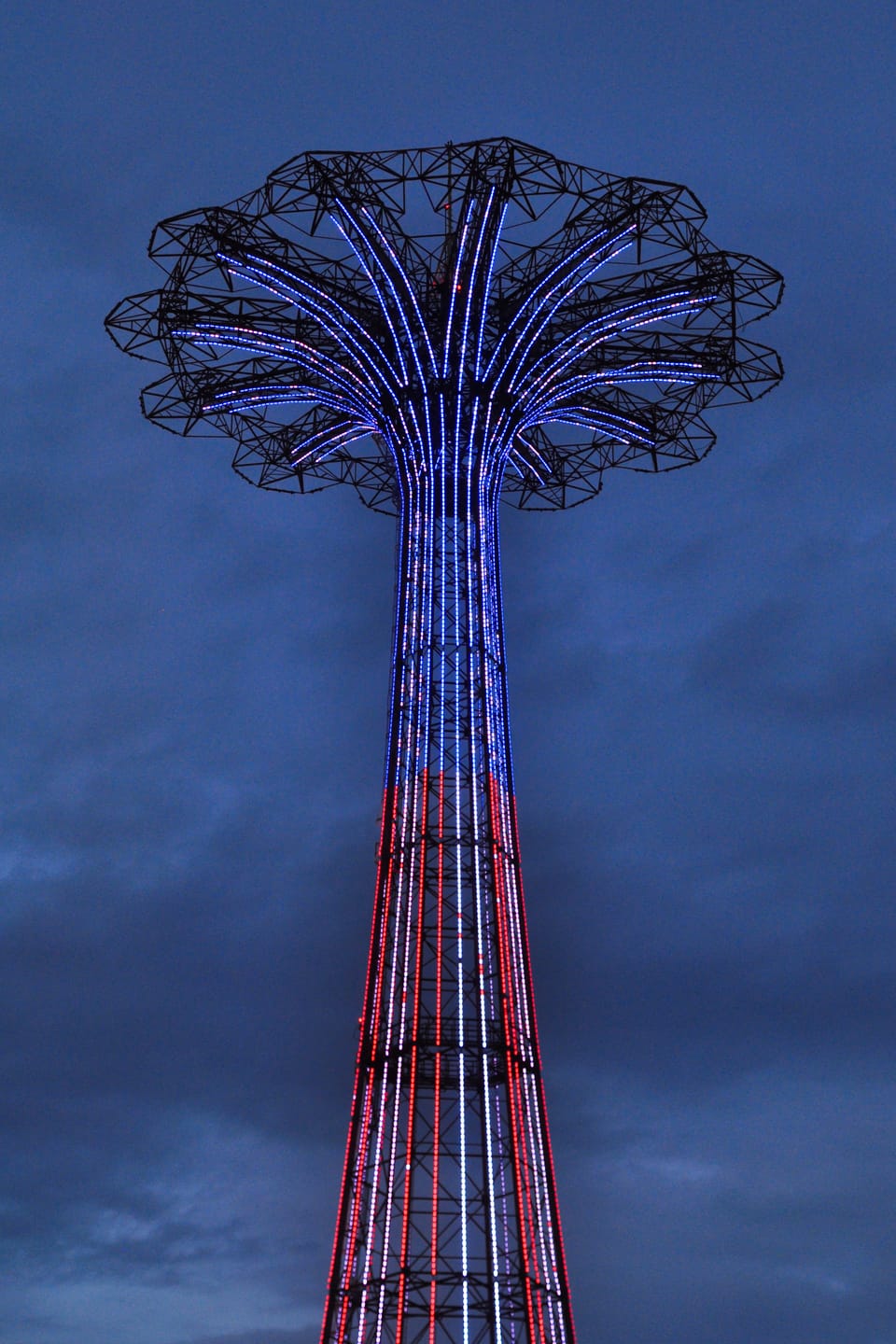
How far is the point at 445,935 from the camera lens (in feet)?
137

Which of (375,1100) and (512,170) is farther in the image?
(512,170)

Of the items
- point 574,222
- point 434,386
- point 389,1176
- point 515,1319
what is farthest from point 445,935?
point 574,222

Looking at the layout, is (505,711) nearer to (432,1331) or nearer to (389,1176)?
(389,1176)

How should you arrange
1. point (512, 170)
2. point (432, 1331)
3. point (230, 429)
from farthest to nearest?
1. point (230, 429)
2. point (512, 170)
3. point (432, 1331)

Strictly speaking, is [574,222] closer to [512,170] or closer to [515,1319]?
[512,170]

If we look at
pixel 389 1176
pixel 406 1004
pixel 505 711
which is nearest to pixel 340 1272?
pixel 389 1176

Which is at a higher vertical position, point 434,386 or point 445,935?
point 434,386

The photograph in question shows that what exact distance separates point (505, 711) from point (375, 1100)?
10.1 m

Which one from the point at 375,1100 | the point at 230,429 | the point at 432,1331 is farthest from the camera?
the point at 230,429

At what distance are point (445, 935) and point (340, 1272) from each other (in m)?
7.82

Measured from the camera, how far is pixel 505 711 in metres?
44.3

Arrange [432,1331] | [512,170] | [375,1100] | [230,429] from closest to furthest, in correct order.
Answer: [432,1331] → [375,1100] → [512,170] → [230,429]

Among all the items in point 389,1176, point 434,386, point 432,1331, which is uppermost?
point 434,386

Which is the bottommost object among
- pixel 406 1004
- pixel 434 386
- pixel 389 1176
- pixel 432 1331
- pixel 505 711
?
pixel 432 1331
